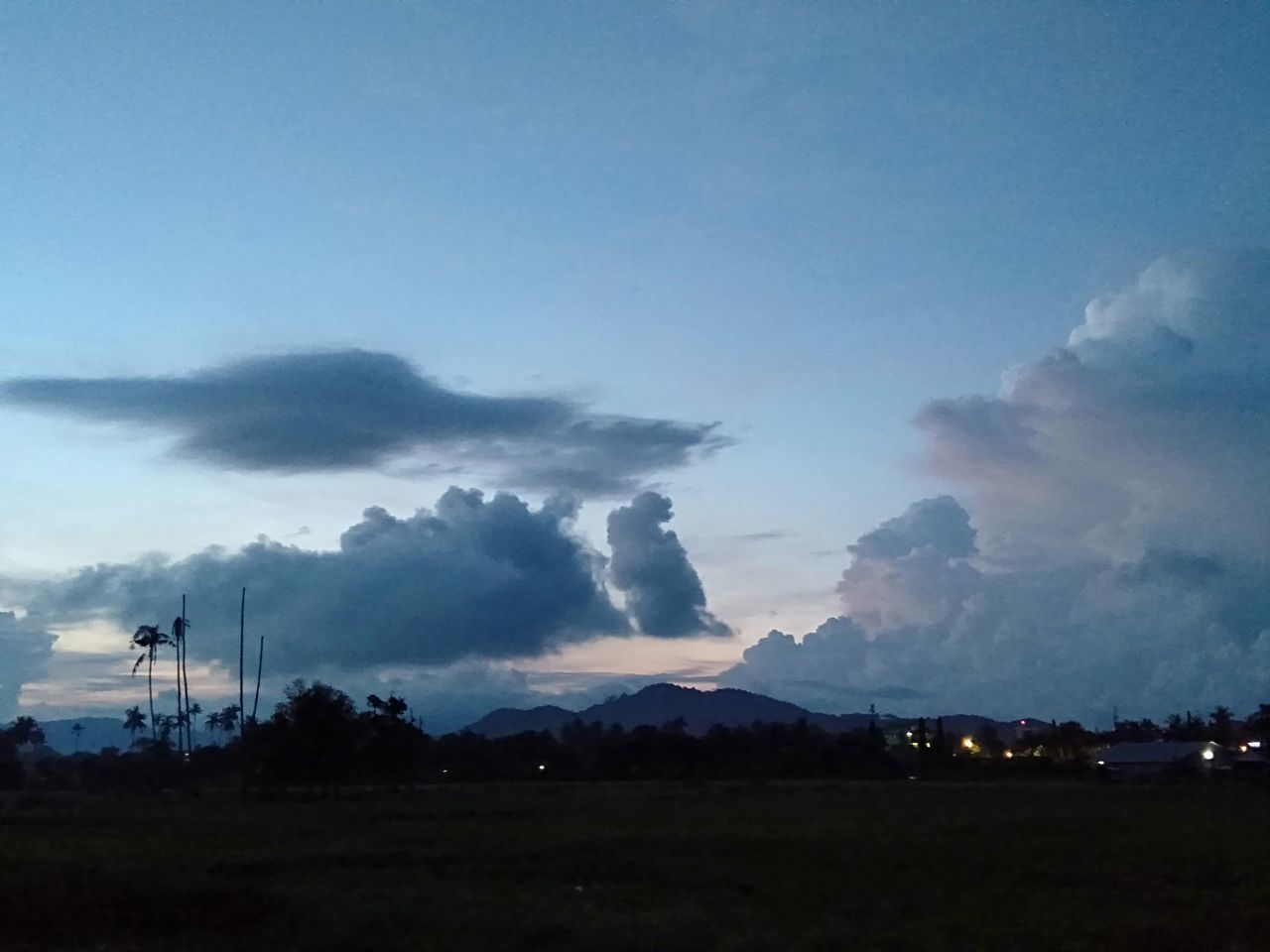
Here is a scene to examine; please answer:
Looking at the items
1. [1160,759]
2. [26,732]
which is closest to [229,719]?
[26,732]

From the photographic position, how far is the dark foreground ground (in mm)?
20328

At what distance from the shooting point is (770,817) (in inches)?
1898

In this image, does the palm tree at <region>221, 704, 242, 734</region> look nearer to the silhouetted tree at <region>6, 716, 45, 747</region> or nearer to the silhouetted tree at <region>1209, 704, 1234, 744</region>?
the silhouetted tree at <region>6, 716, 45, 747</region>

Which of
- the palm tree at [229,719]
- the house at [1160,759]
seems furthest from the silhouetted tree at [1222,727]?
the palm tree at [229,719]

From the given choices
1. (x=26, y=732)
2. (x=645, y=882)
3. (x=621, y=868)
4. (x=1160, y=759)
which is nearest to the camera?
(x=645, y=882)

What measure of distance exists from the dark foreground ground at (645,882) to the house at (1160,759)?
Answer: 56.5m

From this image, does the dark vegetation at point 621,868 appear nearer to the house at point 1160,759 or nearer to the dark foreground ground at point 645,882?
the dark foreground ground at point 645,882

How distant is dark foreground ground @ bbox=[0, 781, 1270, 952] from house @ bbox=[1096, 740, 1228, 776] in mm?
56468

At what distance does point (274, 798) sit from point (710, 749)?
5596 cm

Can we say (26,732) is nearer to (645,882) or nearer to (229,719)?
(229,719)

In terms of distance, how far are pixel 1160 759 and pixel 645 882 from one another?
317 feet

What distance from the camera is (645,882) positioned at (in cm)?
2750

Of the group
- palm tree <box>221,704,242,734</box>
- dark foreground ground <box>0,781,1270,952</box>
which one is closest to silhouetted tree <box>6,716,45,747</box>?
palm tree <box>221,704,242,734</box>

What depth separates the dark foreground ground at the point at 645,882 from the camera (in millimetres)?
20328
